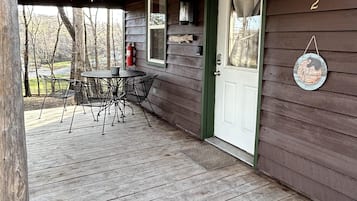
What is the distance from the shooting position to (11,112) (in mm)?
1396

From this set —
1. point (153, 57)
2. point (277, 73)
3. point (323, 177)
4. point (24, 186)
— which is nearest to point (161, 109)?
point (153, 57)

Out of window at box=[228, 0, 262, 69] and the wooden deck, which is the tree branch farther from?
window at box=[228, 0, 262, 69]

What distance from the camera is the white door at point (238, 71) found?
10.6ft

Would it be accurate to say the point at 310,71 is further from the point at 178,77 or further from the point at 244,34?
the point at 178,77

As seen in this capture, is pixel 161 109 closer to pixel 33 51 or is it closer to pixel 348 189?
pixel 348 189

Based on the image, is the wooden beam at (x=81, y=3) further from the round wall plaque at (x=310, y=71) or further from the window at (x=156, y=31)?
the round wall plaque at (x=310, y=71)

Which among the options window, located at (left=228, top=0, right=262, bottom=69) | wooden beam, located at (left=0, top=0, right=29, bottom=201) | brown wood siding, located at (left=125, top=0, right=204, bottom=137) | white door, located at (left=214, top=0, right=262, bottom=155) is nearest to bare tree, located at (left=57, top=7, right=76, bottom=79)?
Result: brown wood siding, located at (left=125, top=0, right=204, bottom=137)

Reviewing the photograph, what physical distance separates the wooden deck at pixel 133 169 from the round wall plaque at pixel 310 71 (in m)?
0.91

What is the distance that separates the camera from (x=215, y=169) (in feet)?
9.91

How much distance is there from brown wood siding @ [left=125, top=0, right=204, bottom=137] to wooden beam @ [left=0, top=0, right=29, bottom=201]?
8.48ft

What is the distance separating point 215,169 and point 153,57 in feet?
8.70

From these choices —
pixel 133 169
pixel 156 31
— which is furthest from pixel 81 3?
pixel 133 169

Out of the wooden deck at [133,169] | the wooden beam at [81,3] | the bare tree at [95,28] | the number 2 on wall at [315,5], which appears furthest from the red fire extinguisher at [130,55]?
the number 2 on wall at [315,5]

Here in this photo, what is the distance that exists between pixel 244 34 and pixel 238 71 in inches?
15.6
